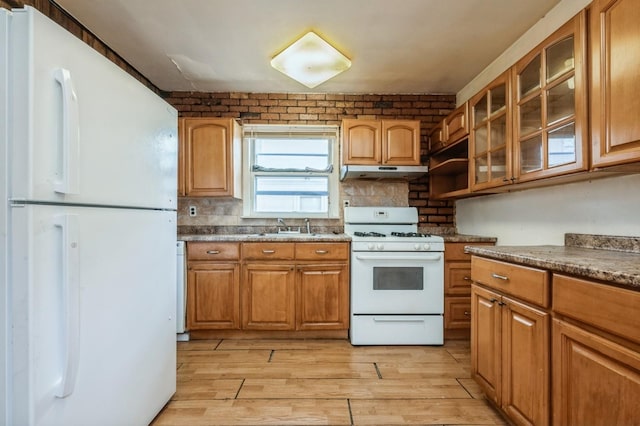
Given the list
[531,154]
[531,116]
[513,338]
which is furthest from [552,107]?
[513,338]

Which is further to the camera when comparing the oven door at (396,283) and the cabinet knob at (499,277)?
the oven door at (396,283)

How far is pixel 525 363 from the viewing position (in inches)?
53.8

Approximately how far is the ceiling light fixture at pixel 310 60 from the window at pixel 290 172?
2.39 ft

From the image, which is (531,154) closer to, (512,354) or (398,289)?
(512,354)

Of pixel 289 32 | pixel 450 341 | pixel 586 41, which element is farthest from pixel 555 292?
pixel 289 32

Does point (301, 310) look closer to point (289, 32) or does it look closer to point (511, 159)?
point (511, 159)

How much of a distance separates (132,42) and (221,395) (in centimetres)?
265

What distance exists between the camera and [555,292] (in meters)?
1.21

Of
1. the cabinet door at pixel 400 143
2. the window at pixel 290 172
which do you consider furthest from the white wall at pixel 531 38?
the window at pixel 290 172

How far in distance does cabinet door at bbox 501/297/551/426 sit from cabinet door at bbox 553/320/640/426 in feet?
0.17

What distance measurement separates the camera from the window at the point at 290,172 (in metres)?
3.30

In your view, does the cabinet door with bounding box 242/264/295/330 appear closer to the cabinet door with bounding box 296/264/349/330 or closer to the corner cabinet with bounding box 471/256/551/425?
the cabinet door with bounding box 296/264/349/330

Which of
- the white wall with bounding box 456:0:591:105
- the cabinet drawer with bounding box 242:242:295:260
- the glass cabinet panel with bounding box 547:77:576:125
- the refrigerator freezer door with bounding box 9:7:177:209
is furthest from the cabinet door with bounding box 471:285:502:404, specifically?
the refrigerator freezer door with bounding box 9:7:177:209

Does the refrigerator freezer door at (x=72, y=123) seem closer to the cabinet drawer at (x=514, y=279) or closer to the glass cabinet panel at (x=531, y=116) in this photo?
the cabinet drawer at (x=514, y=279)
